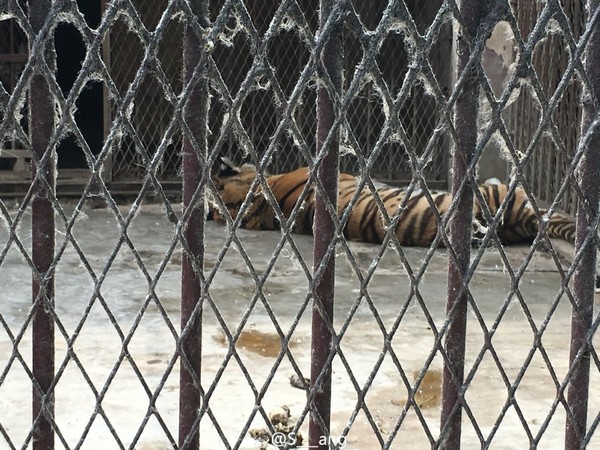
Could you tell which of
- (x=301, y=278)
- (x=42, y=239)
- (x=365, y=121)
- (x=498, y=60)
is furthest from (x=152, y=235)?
(x=42, y=239)

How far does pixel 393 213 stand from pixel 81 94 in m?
6.66

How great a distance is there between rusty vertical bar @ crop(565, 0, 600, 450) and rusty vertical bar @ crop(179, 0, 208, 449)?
2.55 feet

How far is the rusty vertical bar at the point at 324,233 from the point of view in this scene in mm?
1760

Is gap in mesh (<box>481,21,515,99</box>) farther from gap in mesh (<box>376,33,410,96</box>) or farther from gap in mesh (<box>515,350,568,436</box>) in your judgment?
gap in mesh (<box>515,350,568,436</box>)

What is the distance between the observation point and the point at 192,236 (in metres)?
1.79

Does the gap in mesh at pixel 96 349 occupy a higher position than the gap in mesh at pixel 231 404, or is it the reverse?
the gap in mesh at pixel 231 404

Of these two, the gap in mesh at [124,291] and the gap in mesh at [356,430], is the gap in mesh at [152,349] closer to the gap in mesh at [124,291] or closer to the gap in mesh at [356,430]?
the gap in mesh at [124,291]

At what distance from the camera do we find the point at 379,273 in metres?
6.24

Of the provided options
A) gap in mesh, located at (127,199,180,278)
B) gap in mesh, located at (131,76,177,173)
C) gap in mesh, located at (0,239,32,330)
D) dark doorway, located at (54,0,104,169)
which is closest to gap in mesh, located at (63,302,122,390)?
gap in mesh, located at (0,239,32,330)

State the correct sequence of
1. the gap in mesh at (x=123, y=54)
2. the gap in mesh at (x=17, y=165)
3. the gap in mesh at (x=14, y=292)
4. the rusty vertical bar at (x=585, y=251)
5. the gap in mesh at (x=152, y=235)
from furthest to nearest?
the gap in mesh at (x=123, y=54) < the gap in mesh at (x=17, y=165) < the gap in mesh at (x=152, y=235) < the gap in mesh at (x=14, y=292) < the rusty vertical bar at (x=585, y=251)

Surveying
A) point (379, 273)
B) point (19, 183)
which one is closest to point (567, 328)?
point (379, 273)

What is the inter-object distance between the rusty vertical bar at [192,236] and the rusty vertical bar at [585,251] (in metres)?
0.78

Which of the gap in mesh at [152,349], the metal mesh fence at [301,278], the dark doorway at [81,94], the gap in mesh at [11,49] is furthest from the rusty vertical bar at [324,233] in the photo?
the dark doorway at [81,94]

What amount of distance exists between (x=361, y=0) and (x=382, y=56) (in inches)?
25.5
